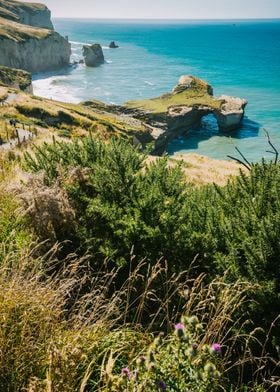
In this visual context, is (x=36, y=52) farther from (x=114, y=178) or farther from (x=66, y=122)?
(x=114, y=178)

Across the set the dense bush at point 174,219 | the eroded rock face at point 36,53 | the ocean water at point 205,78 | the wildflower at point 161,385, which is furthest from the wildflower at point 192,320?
the eroded rock face at point 36,53

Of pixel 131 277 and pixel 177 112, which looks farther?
pixel 177 112

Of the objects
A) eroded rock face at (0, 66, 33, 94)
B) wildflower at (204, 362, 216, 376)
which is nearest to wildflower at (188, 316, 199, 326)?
wildflower at (204, 362, 216, 376)

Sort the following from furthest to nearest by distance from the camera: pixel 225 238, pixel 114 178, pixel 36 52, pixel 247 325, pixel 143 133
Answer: pixel 36 52 → pixel 143 133 → pixel 114 178 → pixel 225 238 → pixel 247 325

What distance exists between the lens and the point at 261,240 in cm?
574

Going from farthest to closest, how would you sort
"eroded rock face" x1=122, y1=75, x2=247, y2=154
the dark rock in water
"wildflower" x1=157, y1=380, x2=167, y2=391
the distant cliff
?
the dark rock in water < the distant cliff < "eroded rock face" x1=122, y1=75, x2=247, y2=154 < "wildflower" x1=157, y1=380, x2=167, y2=391

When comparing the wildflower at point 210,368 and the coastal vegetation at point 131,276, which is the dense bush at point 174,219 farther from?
the wildflower at point 210,368

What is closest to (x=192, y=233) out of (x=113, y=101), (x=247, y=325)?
(x=247, y=325)

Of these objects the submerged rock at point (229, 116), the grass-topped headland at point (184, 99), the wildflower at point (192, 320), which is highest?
the wildflower at point (192, 320)

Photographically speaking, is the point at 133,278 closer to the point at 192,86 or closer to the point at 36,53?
the point at 192,86

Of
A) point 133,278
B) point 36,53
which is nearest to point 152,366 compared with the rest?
point 133,278

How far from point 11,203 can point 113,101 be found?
96914 mm

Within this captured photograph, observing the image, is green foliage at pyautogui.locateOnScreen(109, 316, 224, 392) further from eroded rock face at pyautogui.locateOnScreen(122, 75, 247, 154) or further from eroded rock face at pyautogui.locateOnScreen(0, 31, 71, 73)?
eroded rock face at pyautogui.locateOnScreen(0, 31, 71, 73)

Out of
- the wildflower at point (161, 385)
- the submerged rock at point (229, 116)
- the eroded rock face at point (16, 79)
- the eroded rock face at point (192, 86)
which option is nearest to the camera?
the wildflower at point (161, 385)
